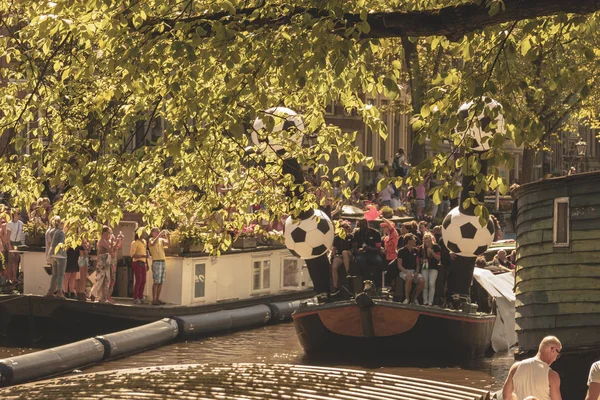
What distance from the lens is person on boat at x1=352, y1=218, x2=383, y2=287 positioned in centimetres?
2555

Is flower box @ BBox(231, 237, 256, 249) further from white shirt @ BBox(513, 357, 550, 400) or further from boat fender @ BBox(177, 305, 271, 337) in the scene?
white shirt @ BBox(513, 357, 550, 400)

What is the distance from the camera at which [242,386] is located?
16.2 meters

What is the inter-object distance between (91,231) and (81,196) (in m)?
2.10

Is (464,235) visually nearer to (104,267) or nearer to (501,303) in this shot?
(501,303)

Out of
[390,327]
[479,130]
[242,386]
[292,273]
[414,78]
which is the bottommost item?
[242,386]

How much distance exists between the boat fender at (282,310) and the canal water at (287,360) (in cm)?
272

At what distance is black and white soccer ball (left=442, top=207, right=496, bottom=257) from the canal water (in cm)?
194

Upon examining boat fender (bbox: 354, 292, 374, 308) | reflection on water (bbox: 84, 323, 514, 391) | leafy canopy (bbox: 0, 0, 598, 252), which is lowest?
reflection on water (bbox: 84, 323, 514, 391)

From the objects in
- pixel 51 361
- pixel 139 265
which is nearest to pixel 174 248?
pixel 139 265

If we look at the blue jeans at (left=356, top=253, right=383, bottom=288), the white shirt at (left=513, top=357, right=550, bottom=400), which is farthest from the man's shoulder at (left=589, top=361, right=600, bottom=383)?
the blue jeans at (left=356, top=253, right=383, bottom=288)

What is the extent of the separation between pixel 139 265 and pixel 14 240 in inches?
175

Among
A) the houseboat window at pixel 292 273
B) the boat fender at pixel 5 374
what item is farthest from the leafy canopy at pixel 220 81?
the houseboat window at pixel 292 273

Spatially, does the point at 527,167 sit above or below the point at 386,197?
above

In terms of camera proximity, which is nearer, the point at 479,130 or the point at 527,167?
the point at 479,130
